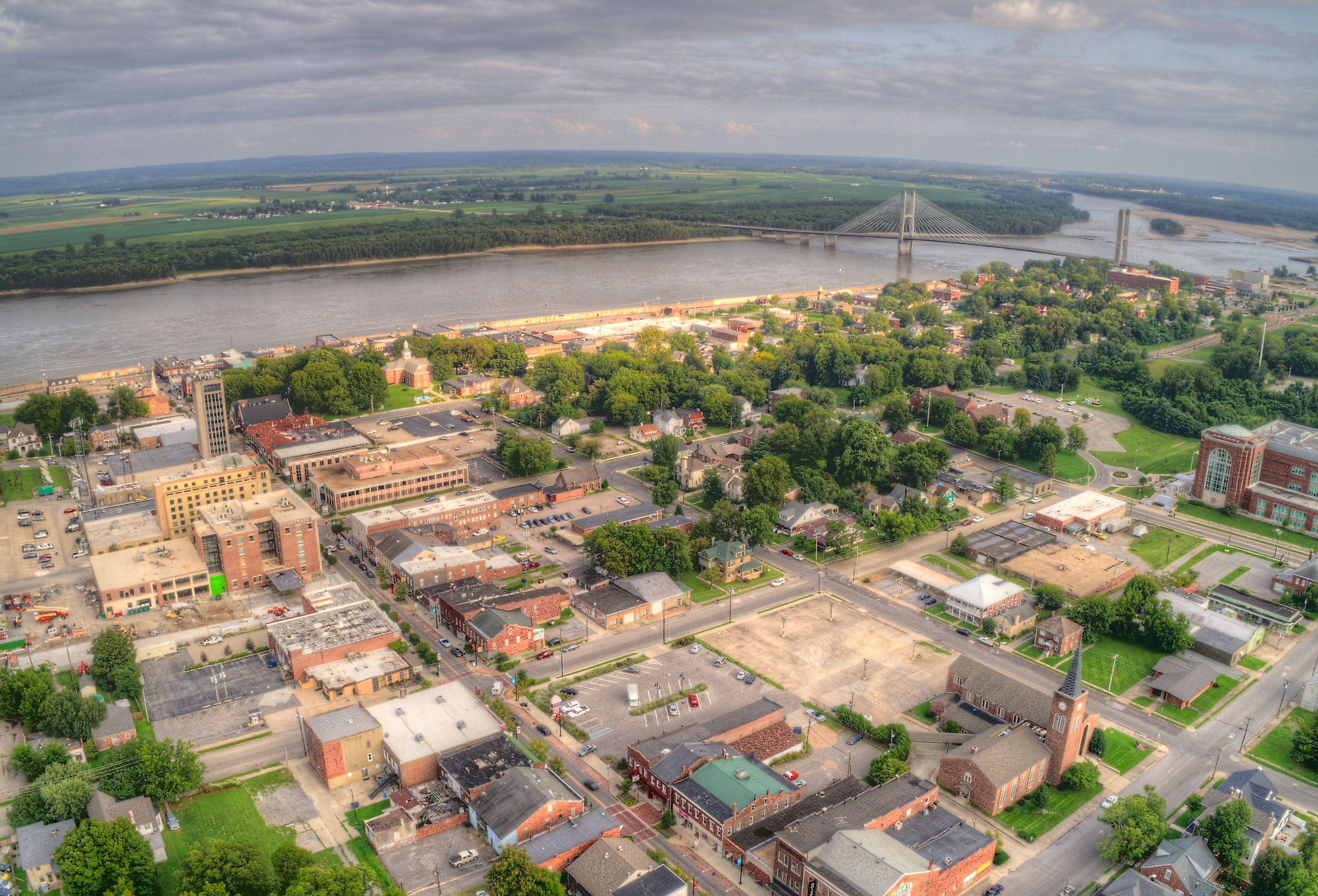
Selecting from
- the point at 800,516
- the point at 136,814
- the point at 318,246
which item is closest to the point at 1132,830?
the point at 800,516


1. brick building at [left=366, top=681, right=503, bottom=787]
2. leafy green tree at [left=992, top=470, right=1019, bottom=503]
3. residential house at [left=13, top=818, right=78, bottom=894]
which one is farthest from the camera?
leafy green tree at [left=992, top=470, right=1019, bottom=503]

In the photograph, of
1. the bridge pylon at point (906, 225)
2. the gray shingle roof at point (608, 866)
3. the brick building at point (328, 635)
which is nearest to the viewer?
the gray shingle roof at point (608, 866)

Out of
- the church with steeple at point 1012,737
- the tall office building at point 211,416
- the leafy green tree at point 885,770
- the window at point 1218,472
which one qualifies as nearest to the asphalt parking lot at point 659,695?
the leafy green tree at point 885,770

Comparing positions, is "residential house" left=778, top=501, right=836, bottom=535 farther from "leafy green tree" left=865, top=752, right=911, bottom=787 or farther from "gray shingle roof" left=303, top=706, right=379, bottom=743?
"gray shingle roof" left=303, top=706, right=379, bottom=743

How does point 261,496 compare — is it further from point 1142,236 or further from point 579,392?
point 1142,236

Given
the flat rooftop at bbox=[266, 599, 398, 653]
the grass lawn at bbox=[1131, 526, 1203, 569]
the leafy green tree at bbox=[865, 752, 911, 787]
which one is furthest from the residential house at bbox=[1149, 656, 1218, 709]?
the flat rooftop at bbox=[266, 599, 398, 653]

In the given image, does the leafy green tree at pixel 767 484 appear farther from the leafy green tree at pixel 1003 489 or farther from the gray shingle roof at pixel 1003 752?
the gray shingle roof at pixel 1003 752
